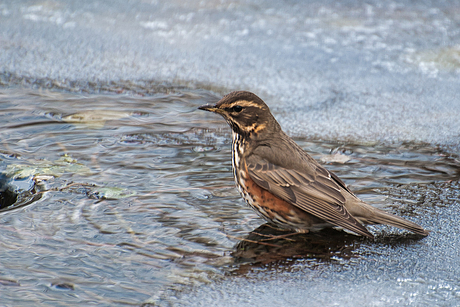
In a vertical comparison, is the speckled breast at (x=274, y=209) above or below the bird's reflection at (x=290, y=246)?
above

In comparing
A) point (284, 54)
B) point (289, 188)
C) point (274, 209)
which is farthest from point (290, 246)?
point (284, 54)

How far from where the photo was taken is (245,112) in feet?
14.1

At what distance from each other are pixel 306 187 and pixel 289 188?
125 millimetres

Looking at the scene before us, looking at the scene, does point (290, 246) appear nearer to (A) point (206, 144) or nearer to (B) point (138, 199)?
(B) point (138, 199)

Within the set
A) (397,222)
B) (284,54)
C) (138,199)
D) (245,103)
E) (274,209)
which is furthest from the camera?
(284,54)

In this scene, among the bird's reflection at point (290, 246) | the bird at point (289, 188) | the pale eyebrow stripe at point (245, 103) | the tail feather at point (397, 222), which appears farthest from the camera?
the pale eyebrow stripe at point (245, 103)

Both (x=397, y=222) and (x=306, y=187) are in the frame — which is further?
(x=306, y=187)

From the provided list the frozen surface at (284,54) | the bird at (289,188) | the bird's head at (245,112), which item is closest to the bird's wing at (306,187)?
the bird at (289,188)

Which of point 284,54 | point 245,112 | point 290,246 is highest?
point 284,54

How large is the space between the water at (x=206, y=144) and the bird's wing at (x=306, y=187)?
22cm

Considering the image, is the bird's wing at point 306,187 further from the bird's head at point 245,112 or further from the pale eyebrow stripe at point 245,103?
the pale eyebrow stripe at point 245,103

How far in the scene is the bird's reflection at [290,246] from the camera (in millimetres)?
3420

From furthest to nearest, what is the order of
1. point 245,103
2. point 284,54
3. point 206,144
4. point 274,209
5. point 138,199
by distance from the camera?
point 284,54 < point 206,144 < point 245,103 < point 138,199 < point 274,209

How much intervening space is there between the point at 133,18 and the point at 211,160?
16.1 ft
